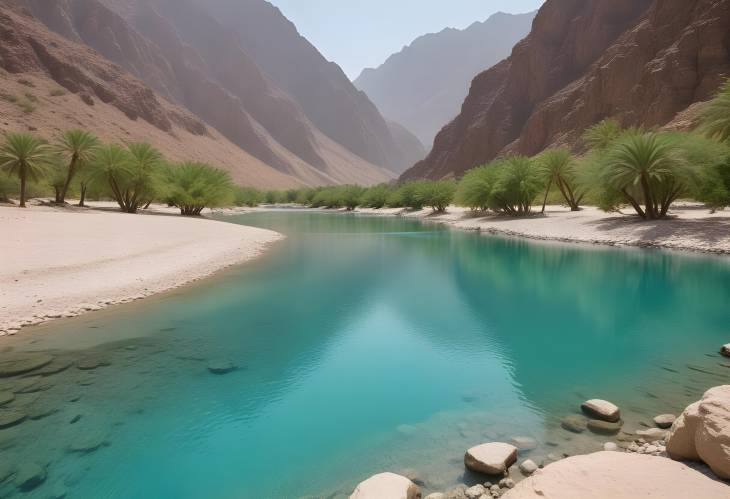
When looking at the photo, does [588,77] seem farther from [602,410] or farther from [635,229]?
[602,410]

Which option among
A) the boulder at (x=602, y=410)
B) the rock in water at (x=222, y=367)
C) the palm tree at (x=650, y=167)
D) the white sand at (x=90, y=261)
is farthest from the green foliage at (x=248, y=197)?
the boulder at (x=602, y=410)

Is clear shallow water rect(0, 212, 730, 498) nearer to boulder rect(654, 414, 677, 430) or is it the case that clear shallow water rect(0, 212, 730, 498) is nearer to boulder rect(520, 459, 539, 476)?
boulder rect(654, 414, 677, 430)

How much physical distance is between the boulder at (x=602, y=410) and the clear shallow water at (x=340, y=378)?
0.69 feet

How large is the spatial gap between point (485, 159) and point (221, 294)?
84304 mm

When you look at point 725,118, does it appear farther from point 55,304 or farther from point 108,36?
point 108,36

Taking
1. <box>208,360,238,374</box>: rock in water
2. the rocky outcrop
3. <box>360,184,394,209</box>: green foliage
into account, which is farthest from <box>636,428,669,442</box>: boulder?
<box>360,184,394,209</box>: green foliage

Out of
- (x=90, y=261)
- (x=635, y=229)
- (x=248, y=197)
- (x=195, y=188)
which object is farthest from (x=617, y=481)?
(x=248, y=197)

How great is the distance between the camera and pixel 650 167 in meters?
25.6

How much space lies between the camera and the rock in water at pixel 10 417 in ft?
20.3

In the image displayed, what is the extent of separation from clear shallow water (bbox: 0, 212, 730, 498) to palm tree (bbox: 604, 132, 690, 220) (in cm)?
1161

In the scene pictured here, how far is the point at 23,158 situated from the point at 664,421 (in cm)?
4439

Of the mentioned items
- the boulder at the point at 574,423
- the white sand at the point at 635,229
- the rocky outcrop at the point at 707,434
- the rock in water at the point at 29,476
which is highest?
the white sand at the point at 635,229

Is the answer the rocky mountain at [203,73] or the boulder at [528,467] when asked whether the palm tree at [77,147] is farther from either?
the rocky mountain at [203,73]

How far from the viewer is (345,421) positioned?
6.61 metres
